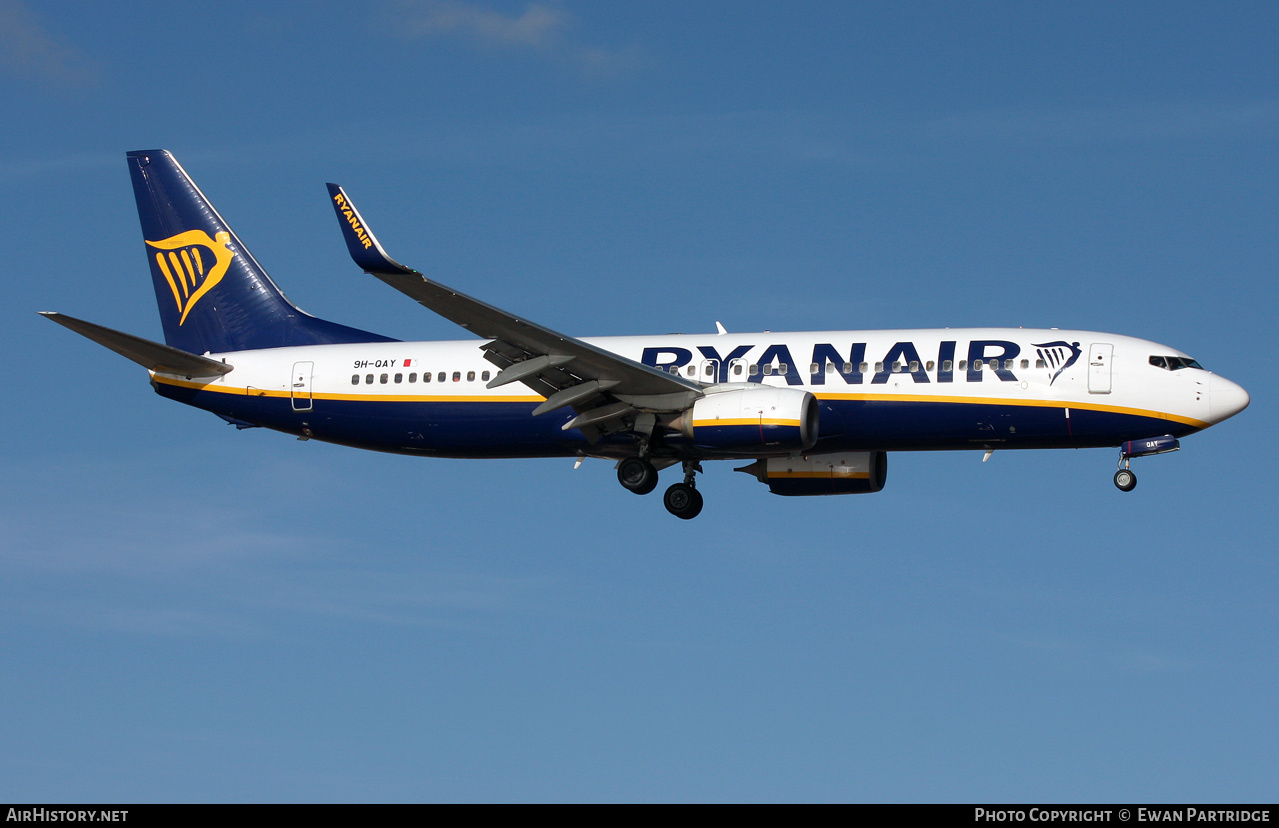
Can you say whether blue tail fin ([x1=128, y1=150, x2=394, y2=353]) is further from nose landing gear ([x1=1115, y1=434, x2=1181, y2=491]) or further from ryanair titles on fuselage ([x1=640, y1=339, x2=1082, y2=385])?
nose landing gear ([x1=1115, y1=434, x2=1181, y2=491])

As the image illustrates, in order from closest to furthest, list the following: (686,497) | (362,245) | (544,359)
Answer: (362,245) < (544,359) < (686,497)

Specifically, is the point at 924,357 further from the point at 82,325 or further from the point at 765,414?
the point at 82,325

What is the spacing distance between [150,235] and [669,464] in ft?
59.9

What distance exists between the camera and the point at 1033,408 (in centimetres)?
3891

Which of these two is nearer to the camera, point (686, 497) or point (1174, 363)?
point (1174, 363)

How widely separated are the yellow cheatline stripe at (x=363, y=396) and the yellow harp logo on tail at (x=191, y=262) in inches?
130

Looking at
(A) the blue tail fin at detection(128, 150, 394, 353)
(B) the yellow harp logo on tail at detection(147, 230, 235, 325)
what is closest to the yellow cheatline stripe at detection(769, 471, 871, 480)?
(A) the blue tail fin at detection(128, 150, 394, 353)

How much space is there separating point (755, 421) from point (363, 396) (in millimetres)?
11729

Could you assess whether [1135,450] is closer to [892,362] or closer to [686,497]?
[892,362]

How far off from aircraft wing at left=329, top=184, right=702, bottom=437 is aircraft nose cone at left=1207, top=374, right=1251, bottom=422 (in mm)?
12515

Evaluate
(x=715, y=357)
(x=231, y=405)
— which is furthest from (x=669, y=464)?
(x=231, y=405)

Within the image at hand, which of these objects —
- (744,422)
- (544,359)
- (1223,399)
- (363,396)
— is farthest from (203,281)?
(1223,399)

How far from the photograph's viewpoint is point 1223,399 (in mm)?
38875
